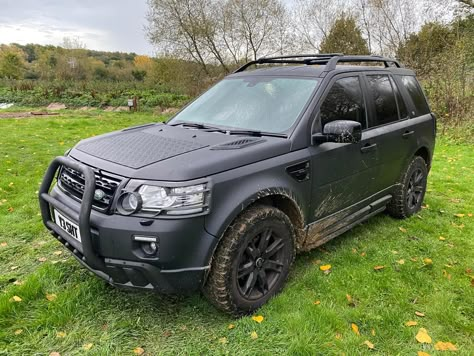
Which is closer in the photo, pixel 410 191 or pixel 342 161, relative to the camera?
pixel 342 161

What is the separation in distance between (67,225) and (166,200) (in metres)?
0.88

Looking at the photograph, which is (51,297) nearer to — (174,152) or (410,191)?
(174,152)

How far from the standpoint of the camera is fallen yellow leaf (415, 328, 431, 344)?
2.56 meters

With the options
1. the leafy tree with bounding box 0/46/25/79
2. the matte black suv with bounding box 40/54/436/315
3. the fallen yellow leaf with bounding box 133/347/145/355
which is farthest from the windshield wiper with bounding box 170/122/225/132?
the leafy tree with bounding box 0/46/25/79

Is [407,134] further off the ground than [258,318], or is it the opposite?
[407,134]

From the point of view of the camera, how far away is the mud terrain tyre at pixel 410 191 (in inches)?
175

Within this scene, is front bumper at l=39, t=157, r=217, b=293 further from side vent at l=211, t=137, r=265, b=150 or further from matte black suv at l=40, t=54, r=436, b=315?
side vent at l=211, t=137, r=265, b=150

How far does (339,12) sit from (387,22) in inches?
90.5

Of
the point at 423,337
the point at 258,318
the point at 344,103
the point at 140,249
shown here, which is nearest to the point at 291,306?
the point at 258,318

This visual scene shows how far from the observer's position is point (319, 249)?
3.91m

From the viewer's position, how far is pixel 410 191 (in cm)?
471

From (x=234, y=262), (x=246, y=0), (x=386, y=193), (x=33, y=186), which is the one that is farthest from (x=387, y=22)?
(x=234, y=262)

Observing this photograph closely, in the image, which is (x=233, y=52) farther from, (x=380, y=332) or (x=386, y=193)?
(x=380, y=332)

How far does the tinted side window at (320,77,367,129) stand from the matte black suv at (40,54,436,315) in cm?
2
